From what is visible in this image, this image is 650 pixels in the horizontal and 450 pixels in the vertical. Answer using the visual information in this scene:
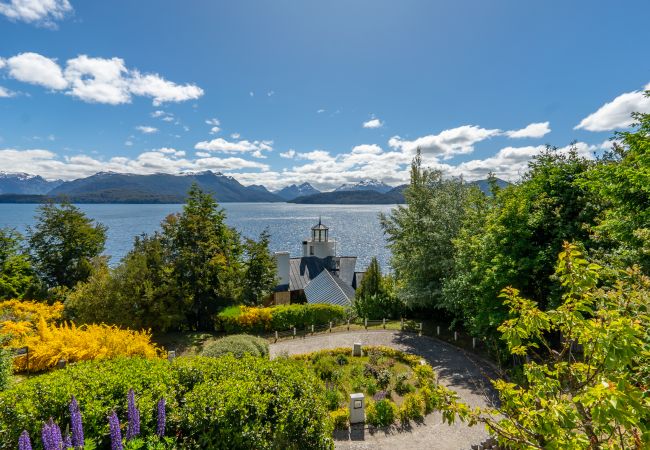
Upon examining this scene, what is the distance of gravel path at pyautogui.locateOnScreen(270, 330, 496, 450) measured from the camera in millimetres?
9805

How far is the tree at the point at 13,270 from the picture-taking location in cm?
2336

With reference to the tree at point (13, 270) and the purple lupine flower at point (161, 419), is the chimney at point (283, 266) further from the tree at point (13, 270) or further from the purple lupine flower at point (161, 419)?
the purple lupine flower at point (161, 419)

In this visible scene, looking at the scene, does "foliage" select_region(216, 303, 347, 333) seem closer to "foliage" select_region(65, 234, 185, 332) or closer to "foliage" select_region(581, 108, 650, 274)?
"foliage" select_region(65, 234, 185, 332)

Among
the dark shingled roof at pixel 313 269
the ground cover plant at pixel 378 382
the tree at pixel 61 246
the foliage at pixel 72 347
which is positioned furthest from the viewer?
the dark shingled roof at pixel 313 269

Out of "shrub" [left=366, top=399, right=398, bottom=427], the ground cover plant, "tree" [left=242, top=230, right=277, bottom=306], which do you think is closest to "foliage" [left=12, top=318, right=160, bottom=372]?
the ground cover plant

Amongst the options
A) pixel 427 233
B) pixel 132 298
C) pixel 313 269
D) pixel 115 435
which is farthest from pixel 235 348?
pixel 313 269

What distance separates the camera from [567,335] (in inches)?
159

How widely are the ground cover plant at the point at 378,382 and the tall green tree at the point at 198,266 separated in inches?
328

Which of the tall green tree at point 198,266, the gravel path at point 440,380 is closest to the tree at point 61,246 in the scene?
the tall green tree at point 198,266

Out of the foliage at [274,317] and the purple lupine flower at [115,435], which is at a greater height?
the purple lupine flower at [115,435]

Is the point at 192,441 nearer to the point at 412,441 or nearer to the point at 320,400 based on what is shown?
the point at 320,400

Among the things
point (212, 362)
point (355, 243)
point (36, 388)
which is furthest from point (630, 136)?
point (355, 243)

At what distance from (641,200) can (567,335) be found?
31.4 feet

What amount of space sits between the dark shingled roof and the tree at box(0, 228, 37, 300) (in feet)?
79.0
